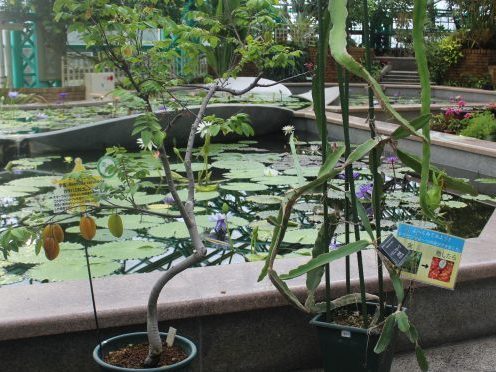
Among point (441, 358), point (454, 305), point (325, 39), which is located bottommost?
point (441, 358)

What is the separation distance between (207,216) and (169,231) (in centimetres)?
33

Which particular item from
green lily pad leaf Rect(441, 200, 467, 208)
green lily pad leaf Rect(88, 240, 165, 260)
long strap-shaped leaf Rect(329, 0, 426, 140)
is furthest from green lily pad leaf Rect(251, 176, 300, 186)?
long strap-shaped leaf Rect(329, 0, 426, 140)

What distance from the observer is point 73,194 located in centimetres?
174

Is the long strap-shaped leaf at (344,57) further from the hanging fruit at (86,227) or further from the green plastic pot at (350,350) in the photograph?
the hanging fruit at (86,227)

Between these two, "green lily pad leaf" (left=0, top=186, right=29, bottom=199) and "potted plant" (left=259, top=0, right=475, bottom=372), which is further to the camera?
"green lily pad leaf" (left=0, top=186, right=29, bottom=199)

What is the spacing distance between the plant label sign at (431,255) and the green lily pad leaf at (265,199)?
216cm

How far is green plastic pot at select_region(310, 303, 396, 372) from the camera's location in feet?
5.58

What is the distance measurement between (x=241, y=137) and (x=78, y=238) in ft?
12.6

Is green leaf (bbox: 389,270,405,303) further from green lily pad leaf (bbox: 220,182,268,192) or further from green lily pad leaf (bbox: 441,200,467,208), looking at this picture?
green lily pad leaf (bbox: 220,182,268,192)

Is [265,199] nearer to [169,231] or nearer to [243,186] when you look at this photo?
[243,186]

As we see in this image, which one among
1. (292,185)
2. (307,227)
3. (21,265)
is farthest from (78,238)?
(292,185)

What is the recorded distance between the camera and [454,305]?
222 centimetres

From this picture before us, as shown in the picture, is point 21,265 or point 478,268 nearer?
point 478,268

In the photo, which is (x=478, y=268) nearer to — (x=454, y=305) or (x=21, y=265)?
(x=454, y=305)
